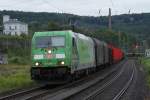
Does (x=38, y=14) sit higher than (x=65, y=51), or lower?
higher

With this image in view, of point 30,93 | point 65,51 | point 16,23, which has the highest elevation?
point 16,23

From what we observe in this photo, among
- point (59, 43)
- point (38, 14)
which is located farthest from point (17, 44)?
point (38, 14)

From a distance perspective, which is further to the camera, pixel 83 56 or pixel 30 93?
pixel 83 56

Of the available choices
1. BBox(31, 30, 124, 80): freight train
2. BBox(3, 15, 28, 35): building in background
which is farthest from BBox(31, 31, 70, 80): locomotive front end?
BBox(3, 15, 28, 35): building in background

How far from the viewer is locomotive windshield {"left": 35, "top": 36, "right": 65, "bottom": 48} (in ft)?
87.9

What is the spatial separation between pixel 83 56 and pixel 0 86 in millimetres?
7401

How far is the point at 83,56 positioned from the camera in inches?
1253

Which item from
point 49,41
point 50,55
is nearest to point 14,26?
point 49,41

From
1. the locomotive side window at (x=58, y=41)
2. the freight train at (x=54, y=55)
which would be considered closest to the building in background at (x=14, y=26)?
the freight train at (x=54, y=55)

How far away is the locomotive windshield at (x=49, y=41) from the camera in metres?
26.8

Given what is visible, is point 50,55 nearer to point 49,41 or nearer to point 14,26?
point 49,41

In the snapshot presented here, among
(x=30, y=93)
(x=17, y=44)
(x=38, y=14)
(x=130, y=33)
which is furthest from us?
(x=130, y=33)

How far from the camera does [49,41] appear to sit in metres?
26.9

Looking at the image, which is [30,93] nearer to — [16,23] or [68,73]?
[68,73]
